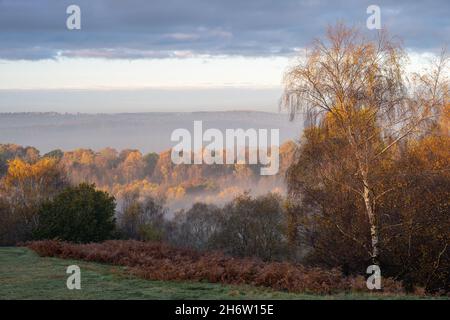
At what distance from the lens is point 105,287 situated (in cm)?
1470

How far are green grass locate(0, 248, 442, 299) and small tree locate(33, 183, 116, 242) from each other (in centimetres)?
1151

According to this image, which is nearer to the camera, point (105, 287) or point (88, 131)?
point (105, 287)

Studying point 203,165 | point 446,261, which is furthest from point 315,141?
point 203,165

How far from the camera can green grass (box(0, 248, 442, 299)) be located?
13558 millimetres

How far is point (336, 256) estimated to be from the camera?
82.5 feet

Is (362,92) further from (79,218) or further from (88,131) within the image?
(88,131)

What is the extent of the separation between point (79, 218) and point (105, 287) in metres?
16.3

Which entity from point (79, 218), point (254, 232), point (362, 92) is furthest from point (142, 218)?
point (362, 92)

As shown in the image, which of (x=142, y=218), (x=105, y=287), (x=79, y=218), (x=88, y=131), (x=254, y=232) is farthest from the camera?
(x=88, y=131)

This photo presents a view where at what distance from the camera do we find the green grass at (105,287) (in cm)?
1356

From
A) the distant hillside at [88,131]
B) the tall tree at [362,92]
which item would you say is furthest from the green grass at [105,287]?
the distant hillside at [88,131]

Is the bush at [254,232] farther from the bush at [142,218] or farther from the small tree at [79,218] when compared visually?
the small tree at [79,218]

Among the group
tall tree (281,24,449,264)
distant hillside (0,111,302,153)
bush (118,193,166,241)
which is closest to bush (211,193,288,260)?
bush (118,193,166,241)
